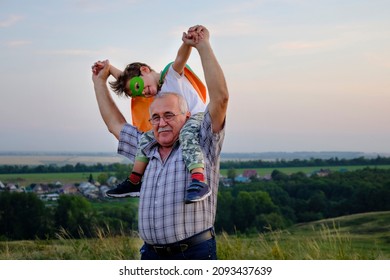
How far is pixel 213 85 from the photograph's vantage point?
11.1 ft

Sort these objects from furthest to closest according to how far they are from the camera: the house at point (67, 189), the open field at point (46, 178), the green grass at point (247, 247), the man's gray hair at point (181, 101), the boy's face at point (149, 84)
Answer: the house at point (67, 189)
the open field at point (46, 178)
the green grass at point (247, 247)
the boy's face at point (149, 84)
the man's gray hair at point (181, 101)

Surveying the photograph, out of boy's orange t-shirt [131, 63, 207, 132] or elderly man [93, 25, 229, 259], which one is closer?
elderly man [93, 25, 229, 259]

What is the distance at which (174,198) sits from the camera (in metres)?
3.50

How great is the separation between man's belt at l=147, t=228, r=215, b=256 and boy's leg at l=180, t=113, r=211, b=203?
0.21 m

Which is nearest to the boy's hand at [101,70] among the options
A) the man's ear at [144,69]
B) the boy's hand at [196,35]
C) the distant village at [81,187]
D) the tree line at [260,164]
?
the man's ear at [144,69]

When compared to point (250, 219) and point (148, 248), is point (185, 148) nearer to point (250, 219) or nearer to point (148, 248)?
point (148, 248)

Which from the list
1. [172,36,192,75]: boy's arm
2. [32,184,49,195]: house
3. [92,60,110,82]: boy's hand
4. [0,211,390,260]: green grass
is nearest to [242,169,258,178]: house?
[0,211,390,260]: green grass

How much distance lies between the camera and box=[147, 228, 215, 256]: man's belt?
3.48 meters

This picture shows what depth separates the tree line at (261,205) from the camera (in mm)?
6871

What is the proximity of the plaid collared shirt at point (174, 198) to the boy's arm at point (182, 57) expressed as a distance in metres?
0.47

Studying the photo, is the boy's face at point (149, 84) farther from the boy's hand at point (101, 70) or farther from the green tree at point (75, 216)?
the green tree at point (75, 216)

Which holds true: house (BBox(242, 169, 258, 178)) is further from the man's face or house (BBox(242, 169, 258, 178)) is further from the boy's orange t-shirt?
the man's face
